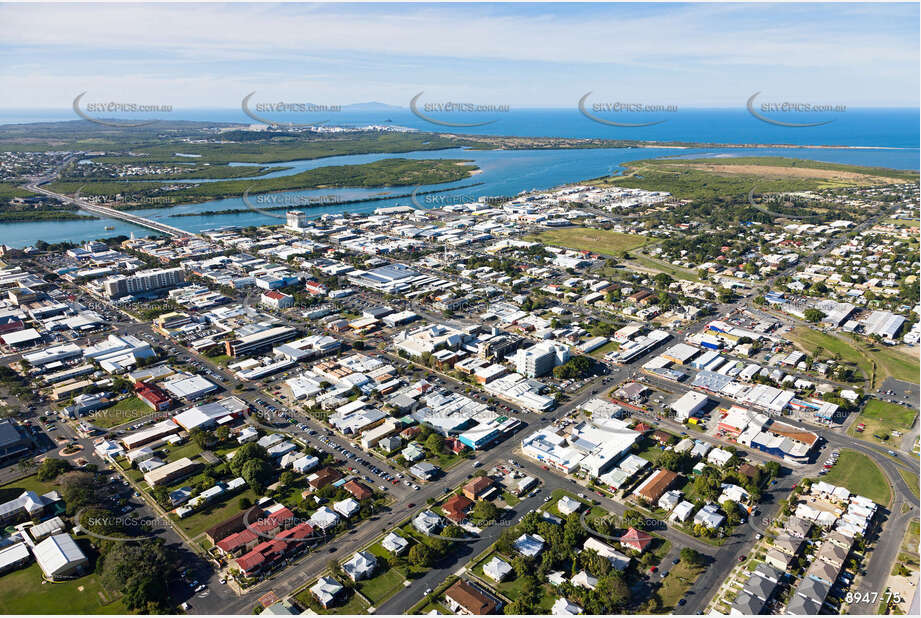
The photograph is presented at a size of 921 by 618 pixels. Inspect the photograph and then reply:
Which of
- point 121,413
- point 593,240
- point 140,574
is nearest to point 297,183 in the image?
point 593,240

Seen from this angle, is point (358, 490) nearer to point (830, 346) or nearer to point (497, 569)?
point (497, 569)

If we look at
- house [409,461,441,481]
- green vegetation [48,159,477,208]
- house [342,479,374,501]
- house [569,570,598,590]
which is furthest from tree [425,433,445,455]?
green vegetation [48,159,477,208]

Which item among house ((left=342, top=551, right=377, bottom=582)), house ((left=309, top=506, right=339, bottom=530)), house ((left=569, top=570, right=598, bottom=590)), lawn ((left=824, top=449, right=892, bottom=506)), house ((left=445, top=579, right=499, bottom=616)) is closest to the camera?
house ((left=445, top=579, right=499, bottom=616))

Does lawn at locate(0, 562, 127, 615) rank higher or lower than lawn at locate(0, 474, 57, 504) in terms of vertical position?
lower

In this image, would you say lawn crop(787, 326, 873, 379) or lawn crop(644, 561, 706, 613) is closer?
lawn crop(644, 561, 706, 613)

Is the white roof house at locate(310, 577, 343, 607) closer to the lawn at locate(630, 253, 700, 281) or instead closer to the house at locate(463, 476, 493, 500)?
the house at locate(463, 476, 493, 500)

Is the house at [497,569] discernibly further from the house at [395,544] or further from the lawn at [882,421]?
the lawn at [882,421]

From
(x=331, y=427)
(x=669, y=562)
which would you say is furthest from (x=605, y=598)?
(x=331, y=427)
